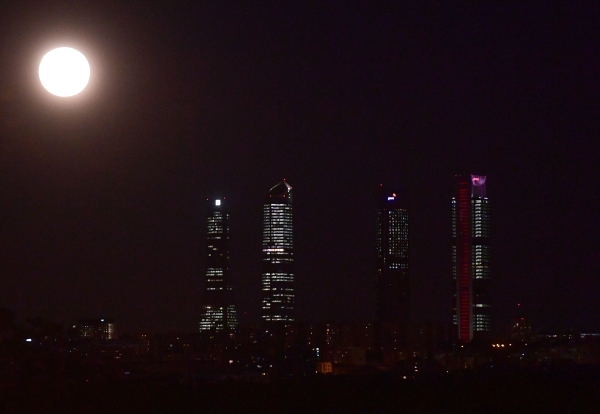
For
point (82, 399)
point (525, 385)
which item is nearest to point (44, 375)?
point (82, 399)

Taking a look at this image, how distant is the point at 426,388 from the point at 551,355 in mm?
104764

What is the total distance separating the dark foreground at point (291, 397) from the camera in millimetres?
32312

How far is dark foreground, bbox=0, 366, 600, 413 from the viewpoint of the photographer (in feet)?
106

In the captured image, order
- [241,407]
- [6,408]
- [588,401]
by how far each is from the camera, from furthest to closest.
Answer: [588,401], [241,407], [6,408]

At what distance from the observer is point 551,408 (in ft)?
128

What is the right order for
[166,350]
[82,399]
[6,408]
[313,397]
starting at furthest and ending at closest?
[166,350] < [313,397] < [82,399] < [6,408]

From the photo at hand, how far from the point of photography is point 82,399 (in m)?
33.2

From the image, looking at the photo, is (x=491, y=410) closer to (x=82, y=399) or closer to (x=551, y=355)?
(x=82, y=399)

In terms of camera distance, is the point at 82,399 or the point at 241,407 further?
the point at 241,407

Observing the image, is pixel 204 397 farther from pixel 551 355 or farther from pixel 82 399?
pixel 551 355

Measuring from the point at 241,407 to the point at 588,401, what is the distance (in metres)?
14.3

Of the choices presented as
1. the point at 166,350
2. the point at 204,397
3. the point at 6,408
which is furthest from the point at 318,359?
the point at 6,408

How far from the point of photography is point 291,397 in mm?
43750

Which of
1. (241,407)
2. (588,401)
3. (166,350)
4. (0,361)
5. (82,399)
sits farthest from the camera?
(166,350)
